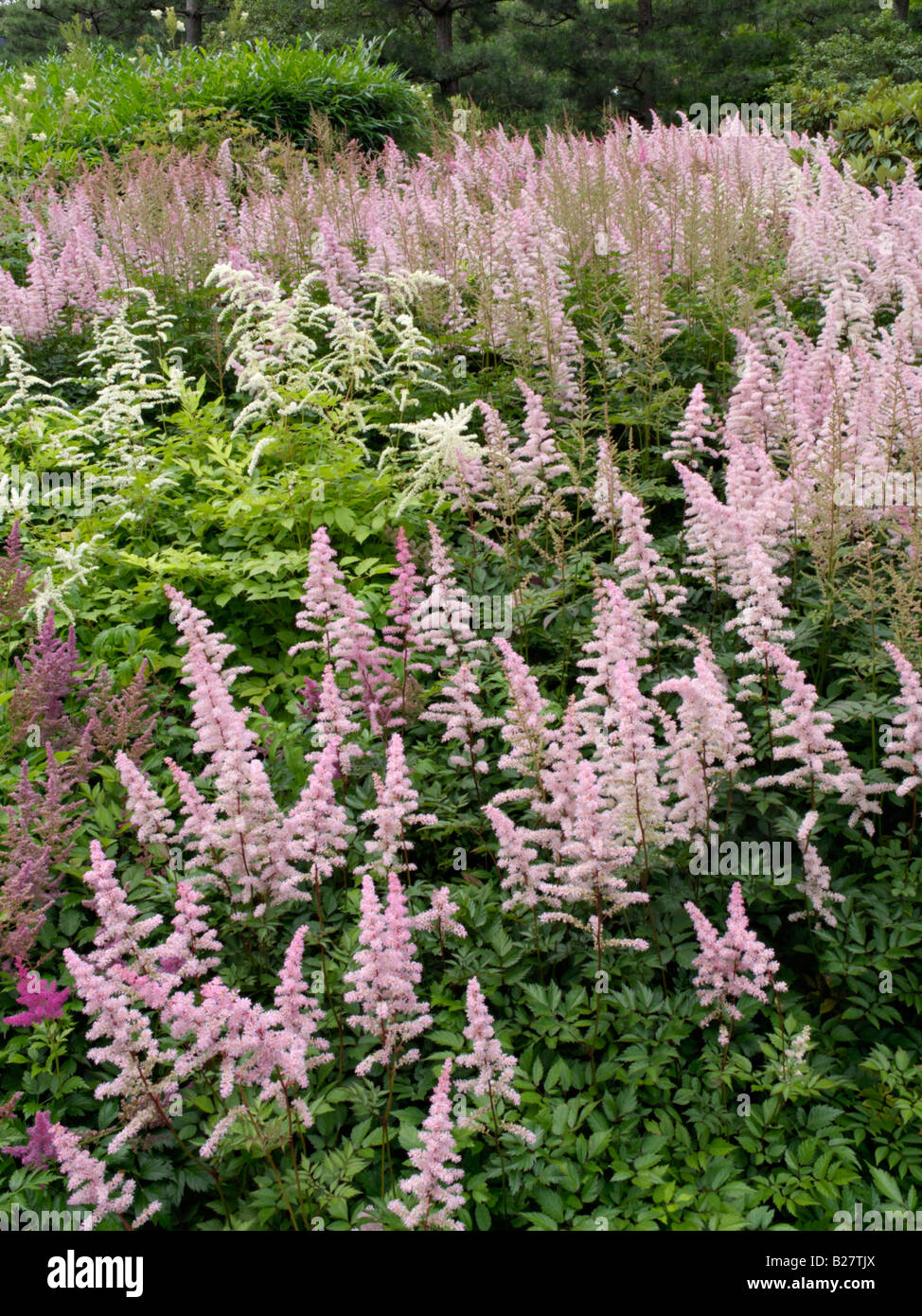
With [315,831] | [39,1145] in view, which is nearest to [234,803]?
[315,831]

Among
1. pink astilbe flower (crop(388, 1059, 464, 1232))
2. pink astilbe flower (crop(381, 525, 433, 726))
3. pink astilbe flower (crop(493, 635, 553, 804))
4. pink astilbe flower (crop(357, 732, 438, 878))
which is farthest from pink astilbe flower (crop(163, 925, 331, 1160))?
pink astilbe flower (crop(381, 525, 433, 726))

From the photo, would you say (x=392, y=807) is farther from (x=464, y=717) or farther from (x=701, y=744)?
(x=701, y=744)

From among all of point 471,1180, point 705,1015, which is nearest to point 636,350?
point 705,1015

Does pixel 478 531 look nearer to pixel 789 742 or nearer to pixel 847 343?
pixel 789 742

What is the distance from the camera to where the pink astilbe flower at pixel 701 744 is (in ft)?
12.1

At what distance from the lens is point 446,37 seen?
84.5ft

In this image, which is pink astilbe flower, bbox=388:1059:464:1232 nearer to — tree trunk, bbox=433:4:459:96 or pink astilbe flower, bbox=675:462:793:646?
pink astilbe flower, bbox=675:462:793:646

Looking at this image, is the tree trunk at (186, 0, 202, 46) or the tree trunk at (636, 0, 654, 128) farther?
the tree trunk at (636, 0, 654, 128)

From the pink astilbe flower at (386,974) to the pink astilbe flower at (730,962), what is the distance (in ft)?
2.94

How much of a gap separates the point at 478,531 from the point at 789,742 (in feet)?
7.36

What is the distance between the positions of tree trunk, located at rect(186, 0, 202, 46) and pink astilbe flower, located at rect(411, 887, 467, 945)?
83.1ft

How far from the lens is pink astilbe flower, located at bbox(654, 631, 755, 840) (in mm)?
3688

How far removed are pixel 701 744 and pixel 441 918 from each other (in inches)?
45.1

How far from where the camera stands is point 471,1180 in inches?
123
